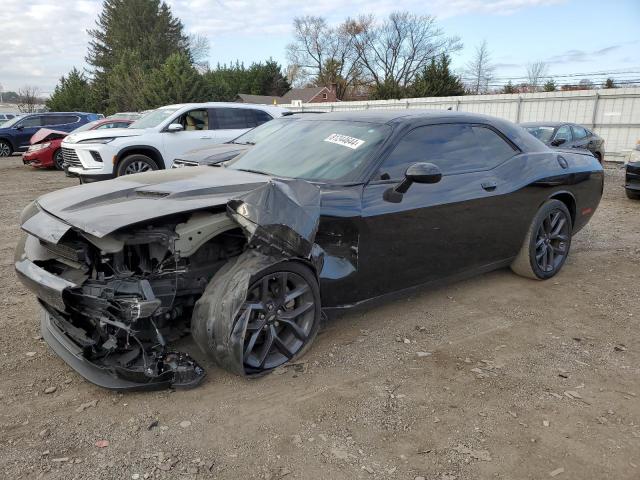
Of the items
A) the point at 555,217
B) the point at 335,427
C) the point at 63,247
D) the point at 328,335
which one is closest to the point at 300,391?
the point at 335,427

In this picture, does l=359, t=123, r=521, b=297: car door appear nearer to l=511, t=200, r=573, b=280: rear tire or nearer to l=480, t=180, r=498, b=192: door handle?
l=480, t=180, r=498, b=192: door handle

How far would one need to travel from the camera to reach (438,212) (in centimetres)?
382

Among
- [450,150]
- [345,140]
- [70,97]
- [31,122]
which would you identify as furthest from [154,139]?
[70,97]

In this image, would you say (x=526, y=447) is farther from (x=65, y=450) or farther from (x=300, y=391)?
(x=65, y=450)

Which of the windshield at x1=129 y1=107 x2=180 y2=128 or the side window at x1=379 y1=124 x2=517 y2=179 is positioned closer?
the side window at x1=379 y1=124 x2=517 y2=179

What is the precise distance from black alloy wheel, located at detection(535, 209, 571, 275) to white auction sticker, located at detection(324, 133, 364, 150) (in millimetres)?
2130

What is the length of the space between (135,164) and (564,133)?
9769 millimetres

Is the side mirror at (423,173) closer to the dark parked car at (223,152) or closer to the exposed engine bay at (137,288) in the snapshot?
the exposed engine bay at (137,288)

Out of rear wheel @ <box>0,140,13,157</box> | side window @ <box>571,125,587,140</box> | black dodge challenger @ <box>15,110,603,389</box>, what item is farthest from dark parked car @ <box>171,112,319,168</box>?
rear wheel @ <box>0,140,13,157</box>

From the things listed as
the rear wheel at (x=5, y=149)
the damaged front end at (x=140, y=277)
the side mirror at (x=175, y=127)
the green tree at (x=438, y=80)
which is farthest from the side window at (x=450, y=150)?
the green tree at (x=438, y=80)

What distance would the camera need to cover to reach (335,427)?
2.66 meters

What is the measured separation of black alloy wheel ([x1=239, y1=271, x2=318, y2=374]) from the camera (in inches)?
117

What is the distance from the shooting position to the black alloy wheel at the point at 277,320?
117 inches

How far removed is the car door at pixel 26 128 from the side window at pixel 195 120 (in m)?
11.3
